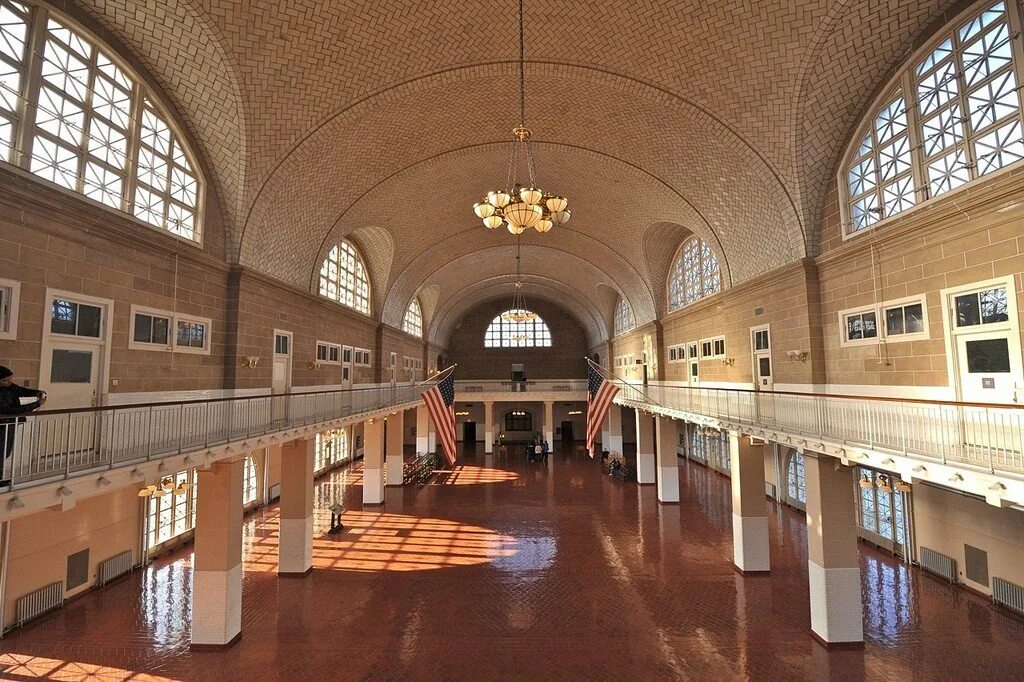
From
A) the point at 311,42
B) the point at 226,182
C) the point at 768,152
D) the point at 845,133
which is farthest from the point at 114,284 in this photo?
the point at 845,133

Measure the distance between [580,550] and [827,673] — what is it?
22.2 feet

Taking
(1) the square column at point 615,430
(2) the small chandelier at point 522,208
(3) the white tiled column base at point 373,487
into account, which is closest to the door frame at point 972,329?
(2) the small chandelier at point 522,208

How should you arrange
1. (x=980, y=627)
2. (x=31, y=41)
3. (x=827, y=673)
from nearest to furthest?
(x=31, y=41) → (x=827, y=673) → (x=980, y=627)

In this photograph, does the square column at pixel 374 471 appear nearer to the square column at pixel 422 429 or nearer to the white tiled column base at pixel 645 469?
the square column at pixel 422 429

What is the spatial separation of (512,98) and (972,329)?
10866 millimetres

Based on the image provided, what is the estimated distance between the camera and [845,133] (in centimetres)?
1019

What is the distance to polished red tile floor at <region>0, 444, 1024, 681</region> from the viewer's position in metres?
7.89

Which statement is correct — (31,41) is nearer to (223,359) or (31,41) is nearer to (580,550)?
(223,359)

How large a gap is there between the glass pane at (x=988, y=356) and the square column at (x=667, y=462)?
10948mm

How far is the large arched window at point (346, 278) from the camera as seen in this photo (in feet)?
55.9

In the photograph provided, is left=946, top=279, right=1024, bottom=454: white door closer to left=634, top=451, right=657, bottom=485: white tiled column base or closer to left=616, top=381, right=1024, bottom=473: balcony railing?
left=616, top=381, right=1024, bottom=473: balcony railing

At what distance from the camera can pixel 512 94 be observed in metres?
12.7

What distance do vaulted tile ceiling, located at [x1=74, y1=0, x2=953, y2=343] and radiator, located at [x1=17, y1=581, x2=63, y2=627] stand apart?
24.2 feet

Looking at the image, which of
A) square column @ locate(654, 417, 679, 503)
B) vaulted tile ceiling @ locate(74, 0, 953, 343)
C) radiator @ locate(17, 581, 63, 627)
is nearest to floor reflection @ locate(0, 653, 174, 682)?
radiator @ locate(17, 581, 63, 627)
